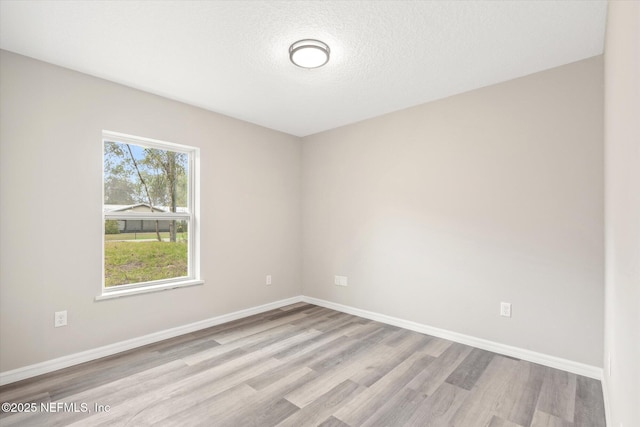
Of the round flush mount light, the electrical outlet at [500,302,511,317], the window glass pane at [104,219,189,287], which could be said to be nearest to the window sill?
the window glass pane at [104,219,189,287]

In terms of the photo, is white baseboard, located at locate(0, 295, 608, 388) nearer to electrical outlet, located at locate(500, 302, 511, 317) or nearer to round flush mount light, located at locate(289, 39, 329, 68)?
electrical outlet, located at locate(500, 302, 511, 317)

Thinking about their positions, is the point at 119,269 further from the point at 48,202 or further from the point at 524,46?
the point at 524,46

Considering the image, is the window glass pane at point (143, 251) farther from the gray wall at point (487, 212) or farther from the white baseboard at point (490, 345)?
the white baseboard at point (490, 345)

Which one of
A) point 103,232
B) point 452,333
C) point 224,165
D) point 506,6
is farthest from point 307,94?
point 452,333

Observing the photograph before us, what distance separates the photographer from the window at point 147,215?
9.54 feet

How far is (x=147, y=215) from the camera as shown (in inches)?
124

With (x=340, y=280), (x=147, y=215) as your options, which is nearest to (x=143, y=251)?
(x=147, y=215)

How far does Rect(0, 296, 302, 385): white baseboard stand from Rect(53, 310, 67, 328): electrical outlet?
0.27m

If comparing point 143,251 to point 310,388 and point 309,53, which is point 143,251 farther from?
point 309,53

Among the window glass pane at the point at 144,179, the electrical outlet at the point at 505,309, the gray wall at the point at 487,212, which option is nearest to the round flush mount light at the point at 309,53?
the gray wall at the point at 487,212

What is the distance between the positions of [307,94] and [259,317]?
2.67 m

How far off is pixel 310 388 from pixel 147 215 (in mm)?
2306

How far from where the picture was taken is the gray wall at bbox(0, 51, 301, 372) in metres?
2.31

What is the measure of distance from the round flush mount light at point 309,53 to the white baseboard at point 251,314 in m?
2.79
